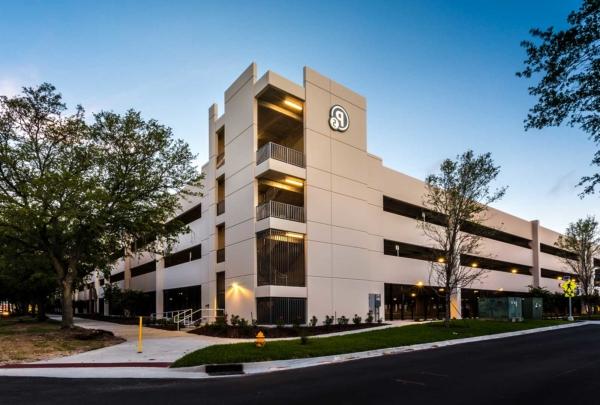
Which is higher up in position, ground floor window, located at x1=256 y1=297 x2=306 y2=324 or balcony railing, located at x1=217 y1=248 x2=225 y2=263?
balcony railing, located at x1=217 y1=248 x2=225 y2=263

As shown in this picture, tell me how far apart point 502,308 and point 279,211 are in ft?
65.0

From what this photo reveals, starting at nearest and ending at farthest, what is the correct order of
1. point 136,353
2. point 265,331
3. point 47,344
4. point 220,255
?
point 136,353
point 47,344
point 265,331
point 220,255

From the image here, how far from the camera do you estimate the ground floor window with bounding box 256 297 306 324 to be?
88.6 feet

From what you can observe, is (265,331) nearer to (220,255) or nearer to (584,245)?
(220,255)

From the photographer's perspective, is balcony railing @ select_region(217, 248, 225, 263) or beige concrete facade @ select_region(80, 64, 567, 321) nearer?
beige concrete facade @ select_region(80, 64, 567, 321)

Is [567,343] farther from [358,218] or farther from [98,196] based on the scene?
[98,196]

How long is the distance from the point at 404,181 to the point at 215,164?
1575 centimetres

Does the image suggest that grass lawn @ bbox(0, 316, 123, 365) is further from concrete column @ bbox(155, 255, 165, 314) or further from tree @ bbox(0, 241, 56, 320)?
concrete column @ bbox(155, 255, 165, 314)

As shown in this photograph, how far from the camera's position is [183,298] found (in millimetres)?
44375

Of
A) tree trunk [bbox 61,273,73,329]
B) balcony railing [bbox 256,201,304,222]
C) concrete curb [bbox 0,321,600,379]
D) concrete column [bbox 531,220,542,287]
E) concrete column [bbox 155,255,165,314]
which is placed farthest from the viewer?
concrete column [bbox 531,220,542,287]

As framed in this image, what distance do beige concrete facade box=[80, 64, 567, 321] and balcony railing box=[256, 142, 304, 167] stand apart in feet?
0.62

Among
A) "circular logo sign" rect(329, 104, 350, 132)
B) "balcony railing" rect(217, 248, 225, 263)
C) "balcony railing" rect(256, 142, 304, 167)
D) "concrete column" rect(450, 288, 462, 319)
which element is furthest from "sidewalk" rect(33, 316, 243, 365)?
"concrete column" rect(450, 288, 462, 319)

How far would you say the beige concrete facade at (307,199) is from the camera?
94.6ft

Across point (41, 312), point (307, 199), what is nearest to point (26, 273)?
point (41, 312)
